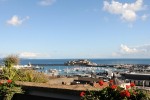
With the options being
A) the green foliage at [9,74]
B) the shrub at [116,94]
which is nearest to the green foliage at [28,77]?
the green foliage at [9,74]

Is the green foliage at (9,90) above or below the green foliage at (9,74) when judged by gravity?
below

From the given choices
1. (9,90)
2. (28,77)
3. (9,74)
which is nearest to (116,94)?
(9,90)

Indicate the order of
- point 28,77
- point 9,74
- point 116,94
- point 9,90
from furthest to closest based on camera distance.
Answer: point 9,74 → point 28,77 → point 9,90 → point 116,94

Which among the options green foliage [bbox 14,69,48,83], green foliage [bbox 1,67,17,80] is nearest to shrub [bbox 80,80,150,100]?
green foliage [bbox 14,69,48,83]

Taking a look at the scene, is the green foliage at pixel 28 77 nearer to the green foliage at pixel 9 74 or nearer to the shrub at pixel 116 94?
the green foliage at pixel 9 74

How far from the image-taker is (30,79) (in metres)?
13.2

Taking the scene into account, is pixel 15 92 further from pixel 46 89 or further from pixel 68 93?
pixel 68 93

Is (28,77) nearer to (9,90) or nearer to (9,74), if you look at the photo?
(9,74)

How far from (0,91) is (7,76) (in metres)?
3.91

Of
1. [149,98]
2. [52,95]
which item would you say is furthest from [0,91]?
[149,98]

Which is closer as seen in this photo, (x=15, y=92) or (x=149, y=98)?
(x=149, y=98)

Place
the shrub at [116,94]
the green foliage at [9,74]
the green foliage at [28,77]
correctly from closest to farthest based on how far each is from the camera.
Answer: the shrub at [116,94]
the green foliage at [28,77]
the green foliage at [9,74]

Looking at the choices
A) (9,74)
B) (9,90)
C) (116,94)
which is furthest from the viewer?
(9,74)

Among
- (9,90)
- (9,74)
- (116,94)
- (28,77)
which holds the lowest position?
(9,90)
